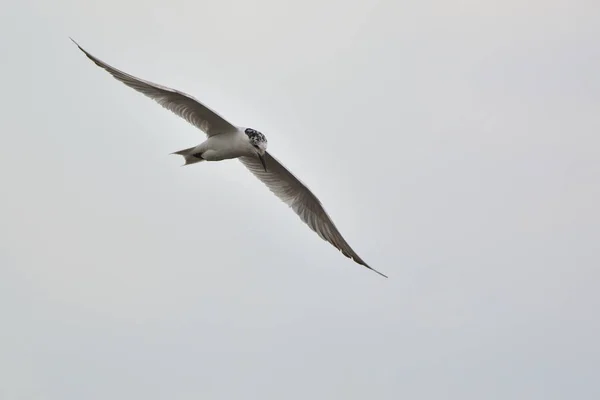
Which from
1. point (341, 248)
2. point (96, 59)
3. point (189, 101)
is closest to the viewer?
point (96, 59)

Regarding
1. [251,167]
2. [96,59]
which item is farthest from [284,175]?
[96,59]

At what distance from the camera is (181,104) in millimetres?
20203

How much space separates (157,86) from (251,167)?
147 inches

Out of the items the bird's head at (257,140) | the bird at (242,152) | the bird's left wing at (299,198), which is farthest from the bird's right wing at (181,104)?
the bird's left wing at (299,198)

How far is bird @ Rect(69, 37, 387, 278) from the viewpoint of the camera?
1975 cm

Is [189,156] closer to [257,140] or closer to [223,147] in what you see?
[223,147]

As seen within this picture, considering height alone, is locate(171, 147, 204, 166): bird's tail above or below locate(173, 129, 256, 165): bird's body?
below

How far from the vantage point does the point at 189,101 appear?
1991 centimetres

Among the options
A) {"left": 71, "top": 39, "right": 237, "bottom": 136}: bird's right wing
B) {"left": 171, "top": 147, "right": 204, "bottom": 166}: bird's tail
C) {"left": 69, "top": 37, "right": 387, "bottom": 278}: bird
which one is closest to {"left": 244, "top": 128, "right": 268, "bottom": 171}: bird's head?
{"left": 69, "top": 37, "right": 387, "bottom": 278}: bird

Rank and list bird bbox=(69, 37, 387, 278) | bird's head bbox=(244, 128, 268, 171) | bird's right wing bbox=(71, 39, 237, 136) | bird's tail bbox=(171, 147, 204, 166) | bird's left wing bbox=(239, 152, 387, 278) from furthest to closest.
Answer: bird's left wing bbox=(239, 152, 387, 278) → bird's tail bbox=(171, 147, 204, 166) → bird's head bbox=(244, 128, 268, 171) → bird bbox=(69, 37, 387, 278) → bird's right wing bbox=(71, 39, 237, 136)

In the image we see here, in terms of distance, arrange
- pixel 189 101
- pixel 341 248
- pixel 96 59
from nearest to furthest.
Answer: pixel 96 59, pixel 189 101, pixel 341 248

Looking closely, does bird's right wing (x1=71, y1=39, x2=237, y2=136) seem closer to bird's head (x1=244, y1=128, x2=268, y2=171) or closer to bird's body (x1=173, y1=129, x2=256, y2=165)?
bird's body (x1=173, y1=129, x2=256, y2=165)

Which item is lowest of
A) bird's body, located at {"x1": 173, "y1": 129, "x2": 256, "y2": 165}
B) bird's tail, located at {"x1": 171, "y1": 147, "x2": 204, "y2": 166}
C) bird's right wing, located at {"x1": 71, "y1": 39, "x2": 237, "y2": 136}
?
bird's tail, located at {"x1": 171, "y1": 147, "x2": 204, "y2": 166}

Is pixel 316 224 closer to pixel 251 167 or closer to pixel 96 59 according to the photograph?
pixel 251 167
